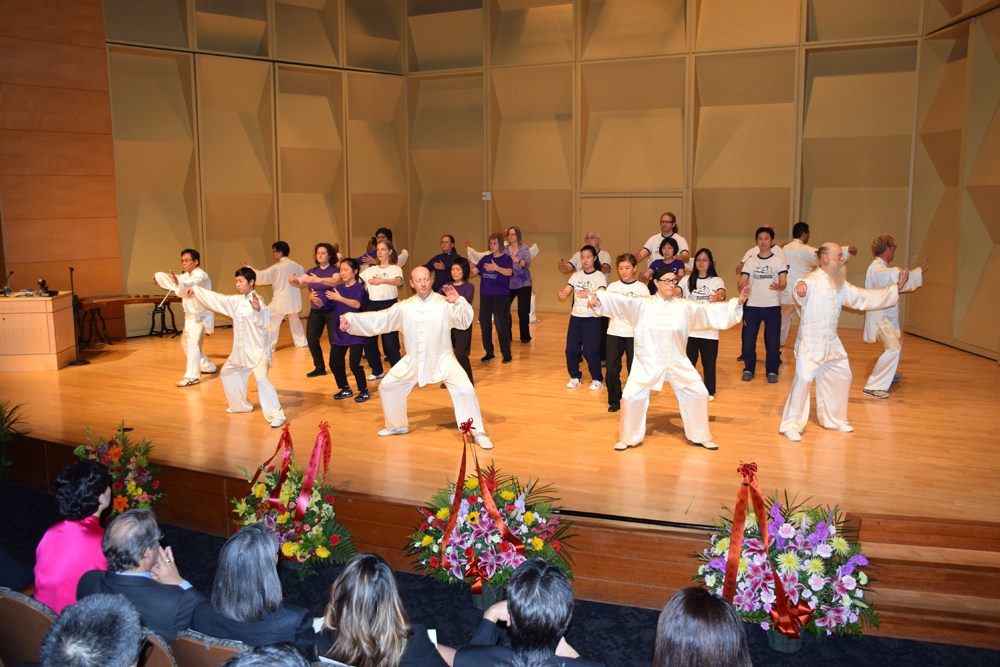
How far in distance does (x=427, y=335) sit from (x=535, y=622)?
4.57m

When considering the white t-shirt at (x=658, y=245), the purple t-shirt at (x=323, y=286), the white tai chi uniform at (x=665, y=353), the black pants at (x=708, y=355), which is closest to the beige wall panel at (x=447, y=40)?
the white t-shirt at (x=658, y=245)

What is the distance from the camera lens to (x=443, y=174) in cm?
1571

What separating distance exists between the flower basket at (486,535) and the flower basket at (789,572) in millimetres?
890

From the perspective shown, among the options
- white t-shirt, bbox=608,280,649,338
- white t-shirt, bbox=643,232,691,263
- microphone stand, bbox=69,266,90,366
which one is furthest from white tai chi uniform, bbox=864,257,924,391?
microphone stand, bbox=69,266,90,366

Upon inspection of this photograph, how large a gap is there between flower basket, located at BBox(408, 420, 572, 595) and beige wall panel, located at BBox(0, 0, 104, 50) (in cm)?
969

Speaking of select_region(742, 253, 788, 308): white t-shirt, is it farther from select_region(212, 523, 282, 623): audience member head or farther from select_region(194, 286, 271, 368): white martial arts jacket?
select_region(212, 523, 282, 623): audience member head

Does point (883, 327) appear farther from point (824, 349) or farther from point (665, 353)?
point (665, 353)

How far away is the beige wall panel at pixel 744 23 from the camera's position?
41.5 feet

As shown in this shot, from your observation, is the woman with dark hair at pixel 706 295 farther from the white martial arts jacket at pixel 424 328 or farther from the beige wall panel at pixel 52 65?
the beige wall panel at pixel 52 65

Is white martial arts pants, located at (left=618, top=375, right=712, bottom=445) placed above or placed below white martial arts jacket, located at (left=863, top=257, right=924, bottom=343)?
below

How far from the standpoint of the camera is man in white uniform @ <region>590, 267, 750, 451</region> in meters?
7.04

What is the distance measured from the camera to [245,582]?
10.8ft

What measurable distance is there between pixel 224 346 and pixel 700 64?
8.13 meters

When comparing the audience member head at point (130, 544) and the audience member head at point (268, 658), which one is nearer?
the audience member head at point (268, 658)
